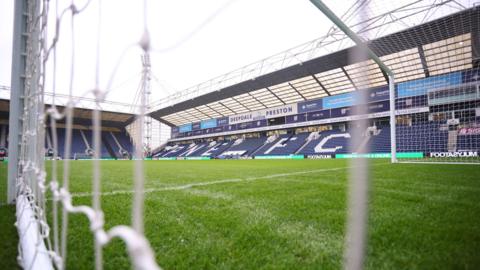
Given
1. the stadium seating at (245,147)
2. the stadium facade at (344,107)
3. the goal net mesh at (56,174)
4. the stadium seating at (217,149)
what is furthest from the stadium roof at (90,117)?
the goal net mesh at (56,174)

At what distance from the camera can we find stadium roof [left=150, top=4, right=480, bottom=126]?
37.5 feet

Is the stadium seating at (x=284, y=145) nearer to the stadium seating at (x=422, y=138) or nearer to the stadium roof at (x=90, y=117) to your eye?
the stadium seating at (x=422, y=138)

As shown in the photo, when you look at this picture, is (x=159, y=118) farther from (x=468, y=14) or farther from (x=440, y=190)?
(x=440, y=190)

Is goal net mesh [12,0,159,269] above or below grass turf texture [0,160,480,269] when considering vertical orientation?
above

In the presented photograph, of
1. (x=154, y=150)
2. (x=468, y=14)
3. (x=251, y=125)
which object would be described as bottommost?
(x=154, y=150)

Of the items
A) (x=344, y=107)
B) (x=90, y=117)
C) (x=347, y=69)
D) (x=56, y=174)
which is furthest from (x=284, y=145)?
(x=56, y=174)

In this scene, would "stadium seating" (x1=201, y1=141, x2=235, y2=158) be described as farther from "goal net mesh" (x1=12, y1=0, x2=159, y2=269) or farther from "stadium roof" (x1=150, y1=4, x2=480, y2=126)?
"goal net mesh" (x1=12, y1=0, x2=159, y2=269)

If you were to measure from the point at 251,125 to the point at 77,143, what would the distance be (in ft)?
74.1

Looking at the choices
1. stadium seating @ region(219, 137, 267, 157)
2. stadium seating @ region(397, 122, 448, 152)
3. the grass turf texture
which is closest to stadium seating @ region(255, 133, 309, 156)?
stadium seating @ region(219, 137, 267, 157)

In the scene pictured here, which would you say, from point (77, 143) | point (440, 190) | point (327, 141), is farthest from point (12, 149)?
point (77, 143)

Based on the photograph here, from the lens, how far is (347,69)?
1812 cm

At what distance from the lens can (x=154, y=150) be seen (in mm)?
39438

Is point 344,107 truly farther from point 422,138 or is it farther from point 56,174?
point 56,174

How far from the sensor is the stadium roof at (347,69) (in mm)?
11419
